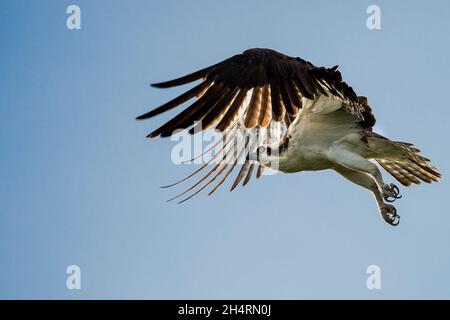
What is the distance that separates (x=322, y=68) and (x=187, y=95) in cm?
201

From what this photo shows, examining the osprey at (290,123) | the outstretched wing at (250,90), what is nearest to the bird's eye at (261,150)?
the osprey at (290,123)

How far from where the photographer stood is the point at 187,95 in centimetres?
1059

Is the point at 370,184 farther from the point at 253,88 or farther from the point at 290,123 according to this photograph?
the point at 253,88

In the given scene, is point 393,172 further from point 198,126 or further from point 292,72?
point 198,126

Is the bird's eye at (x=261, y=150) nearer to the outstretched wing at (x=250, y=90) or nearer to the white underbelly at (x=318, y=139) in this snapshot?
the white underbelly at (x=318, y=139)

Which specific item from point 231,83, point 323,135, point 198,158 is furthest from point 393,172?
point 231,83

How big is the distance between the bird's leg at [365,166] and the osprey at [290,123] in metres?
0.01

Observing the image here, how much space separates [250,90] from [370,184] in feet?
9.99

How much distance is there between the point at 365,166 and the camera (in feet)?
40.7

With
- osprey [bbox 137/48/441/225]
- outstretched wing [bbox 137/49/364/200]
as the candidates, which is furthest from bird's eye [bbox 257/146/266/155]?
outstretched wing [bbox 137/49/364/200]

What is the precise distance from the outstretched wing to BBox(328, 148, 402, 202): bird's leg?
1.13m

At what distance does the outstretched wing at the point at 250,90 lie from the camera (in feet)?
34.7

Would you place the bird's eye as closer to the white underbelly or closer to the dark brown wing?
the white underbelly

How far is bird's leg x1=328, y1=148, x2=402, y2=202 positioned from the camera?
12406 millimetres
